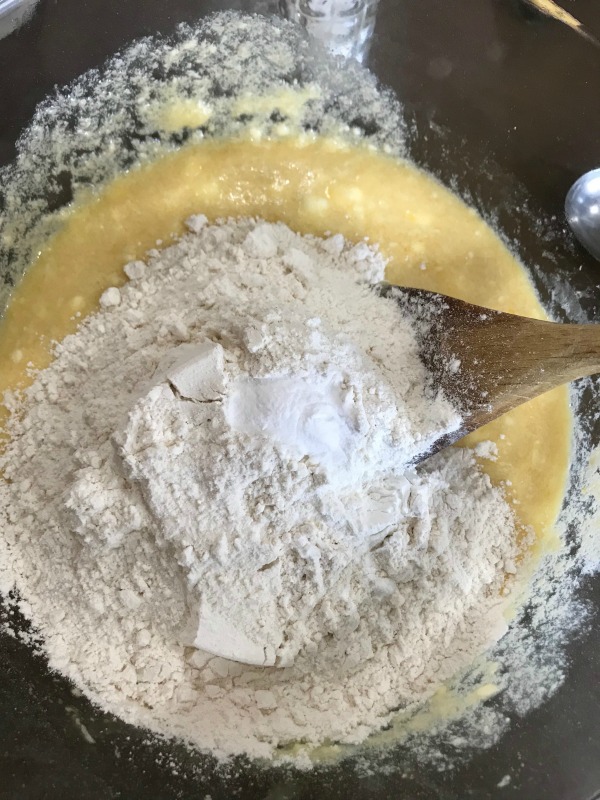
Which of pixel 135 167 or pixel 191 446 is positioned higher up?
pixel 135 167

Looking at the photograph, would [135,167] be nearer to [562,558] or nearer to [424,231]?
[424,231]

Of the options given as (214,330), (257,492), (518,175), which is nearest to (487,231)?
(518,175)

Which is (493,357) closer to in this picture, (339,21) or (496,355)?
(496,355)

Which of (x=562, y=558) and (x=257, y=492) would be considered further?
(x=562, y=558)

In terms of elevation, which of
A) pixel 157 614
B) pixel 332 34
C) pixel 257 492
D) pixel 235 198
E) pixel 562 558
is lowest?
pixel 562 558

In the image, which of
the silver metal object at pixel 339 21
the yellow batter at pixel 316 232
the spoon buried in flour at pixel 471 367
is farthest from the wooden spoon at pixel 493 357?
the silver metal object at pixel 339 21

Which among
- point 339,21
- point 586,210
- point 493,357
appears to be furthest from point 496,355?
point 339,21
